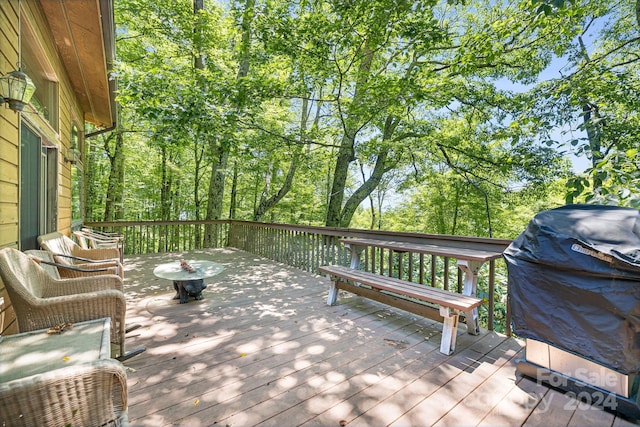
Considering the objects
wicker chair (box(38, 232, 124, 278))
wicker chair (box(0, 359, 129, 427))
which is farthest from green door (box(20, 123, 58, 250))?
wicker chair (box(0, 359, 129, 427))

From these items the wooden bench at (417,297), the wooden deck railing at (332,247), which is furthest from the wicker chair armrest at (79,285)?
the wooden deck railing at (332,247)

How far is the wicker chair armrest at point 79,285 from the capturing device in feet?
7.21

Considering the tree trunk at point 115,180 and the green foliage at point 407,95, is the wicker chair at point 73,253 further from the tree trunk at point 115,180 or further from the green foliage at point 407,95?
the tree trunk at point 115,180

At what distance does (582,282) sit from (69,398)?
2577 millimetres

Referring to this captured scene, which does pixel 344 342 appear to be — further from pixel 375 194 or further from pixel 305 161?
pixel 375 194

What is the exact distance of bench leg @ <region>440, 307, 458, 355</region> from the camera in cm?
246

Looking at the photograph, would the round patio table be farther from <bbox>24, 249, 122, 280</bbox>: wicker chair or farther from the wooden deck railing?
the wooden deck railing

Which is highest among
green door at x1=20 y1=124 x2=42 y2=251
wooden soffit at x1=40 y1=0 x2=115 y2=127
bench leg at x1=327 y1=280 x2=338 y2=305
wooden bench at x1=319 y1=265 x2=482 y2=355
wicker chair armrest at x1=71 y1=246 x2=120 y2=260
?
wooden soffit at x1=40 y1=0 x2=115 y2=127

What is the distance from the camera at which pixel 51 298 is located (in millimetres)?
1831

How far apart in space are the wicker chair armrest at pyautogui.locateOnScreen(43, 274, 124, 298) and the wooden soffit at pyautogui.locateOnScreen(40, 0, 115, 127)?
255 centimetres

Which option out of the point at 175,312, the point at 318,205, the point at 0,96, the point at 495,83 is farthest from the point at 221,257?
the point at 318,205

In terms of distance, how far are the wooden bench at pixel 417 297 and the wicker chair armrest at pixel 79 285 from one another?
2.19 meters

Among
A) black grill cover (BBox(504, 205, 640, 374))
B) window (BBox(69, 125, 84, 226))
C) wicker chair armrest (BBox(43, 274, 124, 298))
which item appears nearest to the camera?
black grill cover (BBox(504, 205, 640, 374))

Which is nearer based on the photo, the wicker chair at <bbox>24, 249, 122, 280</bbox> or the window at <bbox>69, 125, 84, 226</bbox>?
the wicker chair at <bbox>24, 249, 122, 280</bbox>
